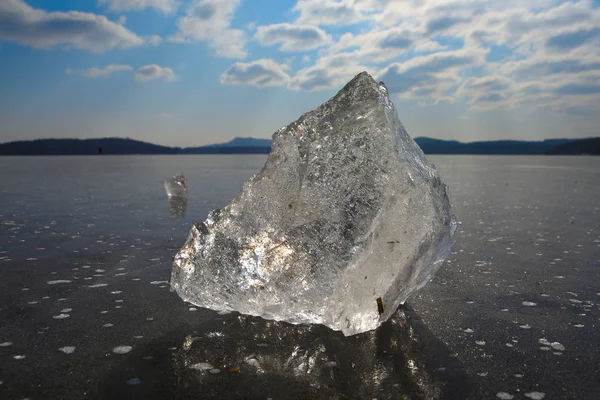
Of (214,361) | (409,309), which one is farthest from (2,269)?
(409,309)

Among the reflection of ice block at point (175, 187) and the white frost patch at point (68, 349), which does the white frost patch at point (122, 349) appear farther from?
the reflection of ice block at point (175, 187)

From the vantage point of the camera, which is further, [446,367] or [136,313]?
[136,313]

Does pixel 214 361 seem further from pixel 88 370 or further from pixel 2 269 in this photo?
pixel 2 269

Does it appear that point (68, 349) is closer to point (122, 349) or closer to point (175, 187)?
point (122, 349)

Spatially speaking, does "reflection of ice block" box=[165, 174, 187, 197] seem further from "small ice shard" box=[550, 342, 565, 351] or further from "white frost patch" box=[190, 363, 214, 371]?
"small ice shard" box=[550, 342, 565, 351]

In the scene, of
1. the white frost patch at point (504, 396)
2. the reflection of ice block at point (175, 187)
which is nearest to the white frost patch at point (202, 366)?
the white frost patch at point (504, 396)

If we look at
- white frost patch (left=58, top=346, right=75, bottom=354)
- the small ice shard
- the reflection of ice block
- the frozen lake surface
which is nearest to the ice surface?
the frozen lake surface
